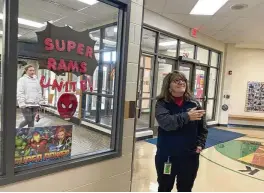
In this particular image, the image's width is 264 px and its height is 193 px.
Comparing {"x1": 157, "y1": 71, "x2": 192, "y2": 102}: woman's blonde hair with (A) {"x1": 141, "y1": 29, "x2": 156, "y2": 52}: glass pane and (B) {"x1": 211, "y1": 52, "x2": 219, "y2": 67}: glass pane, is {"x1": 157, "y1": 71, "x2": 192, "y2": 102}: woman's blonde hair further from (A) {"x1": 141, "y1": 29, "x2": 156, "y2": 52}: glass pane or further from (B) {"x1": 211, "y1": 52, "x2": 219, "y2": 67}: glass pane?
(B) {"x1": 211, "y1": 52, "x2": 219, "y2": 67}: glass pane

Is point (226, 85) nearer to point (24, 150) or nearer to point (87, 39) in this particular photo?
point (87, 39)

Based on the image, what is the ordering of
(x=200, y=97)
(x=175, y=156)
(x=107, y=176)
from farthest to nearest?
(x=200, y=97) → (x=107, y=176) → (x=175, y=156)

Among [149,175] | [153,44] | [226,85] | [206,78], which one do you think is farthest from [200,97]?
[149,175]

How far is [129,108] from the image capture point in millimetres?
2076

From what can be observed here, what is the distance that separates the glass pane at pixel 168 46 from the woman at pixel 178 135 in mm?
3951

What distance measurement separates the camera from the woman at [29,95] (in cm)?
150

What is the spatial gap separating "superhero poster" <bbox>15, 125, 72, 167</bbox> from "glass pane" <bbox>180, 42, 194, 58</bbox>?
4.99 metres

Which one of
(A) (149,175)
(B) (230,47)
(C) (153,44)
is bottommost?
(A) (149,175)

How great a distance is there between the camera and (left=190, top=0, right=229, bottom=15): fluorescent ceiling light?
4054 mm

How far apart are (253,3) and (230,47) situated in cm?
377

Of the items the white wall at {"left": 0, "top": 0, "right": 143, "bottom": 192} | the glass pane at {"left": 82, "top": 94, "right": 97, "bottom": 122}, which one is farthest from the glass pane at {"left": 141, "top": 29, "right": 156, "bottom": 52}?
the white wall at {"left": 0, "top": 0, "right": 143, "bottom": 192}

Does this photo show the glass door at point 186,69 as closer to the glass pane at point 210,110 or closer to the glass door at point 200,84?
the glass door at point 200,84

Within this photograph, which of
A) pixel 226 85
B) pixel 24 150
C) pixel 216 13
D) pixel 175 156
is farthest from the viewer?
pixel 226 85

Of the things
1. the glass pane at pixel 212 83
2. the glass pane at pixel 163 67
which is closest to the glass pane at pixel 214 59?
the glass pane at pixel 212 83
